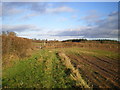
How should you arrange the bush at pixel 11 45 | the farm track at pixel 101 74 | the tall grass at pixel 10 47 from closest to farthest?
1. the farm track at pixel 101 74
2. the tall grass at pixel 10 47
3. the bush at pixel 11 45

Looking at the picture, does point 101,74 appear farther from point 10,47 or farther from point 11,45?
point 11,45

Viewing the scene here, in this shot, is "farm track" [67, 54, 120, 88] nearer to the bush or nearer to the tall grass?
the tall grass

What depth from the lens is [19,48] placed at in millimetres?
15023

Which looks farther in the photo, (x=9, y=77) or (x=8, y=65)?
(x=8, y=65)

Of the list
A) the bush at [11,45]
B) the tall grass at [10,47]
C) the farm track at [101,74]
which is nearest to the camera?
the farm track at [101,74]

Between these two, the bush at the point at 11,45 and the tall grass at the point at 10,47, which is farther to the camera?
the bush at the point at 11,45

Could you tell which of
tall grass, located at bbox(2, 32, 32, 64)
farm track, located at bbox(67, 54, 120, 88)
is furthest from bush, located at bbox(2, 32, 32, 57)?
farm track, located at bbox(67, 54, 120, 88)

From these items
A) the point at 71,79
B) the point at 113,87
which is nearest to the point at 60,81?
the point at 71,79

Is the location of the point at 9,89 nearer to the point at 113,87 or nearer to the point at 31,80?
the point at 31,80

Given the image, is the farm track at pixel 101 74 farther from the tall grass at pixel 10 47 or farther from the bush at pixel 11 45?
the bush at pixel 11 45

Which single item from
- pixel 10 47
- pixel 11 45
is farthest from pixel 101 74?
pixel 11 45

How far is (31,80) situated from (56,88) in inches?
81.9

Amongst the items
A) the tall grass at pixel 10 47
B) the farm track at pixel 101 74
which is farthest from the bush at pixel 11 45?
the farm track at pixel 101 74

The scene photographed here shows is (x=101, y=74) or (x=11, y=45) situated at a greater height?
(x=11, y=45)
